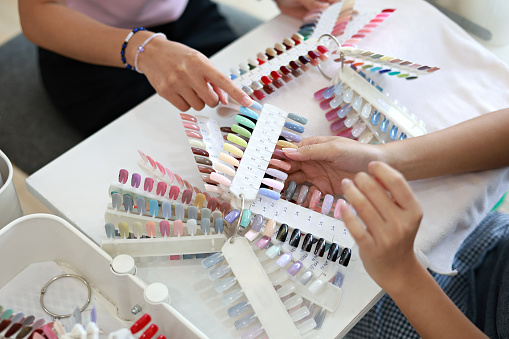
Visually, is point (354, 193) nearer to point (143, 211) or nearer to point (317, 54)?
point (143, 211)

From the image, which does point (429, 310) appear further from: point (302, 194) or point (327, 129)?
point (327, 129)

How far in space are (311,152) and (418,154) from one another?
168 millimetres

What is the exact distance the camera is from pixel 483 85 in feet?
2.96

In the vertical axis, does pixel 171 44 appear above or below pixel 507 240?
above

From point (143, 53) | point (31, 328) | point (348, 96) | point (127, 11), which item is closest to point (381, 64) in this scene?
point (348, 96)

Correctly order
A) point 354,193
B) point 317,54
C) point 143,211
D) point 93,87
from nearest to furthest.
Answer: point 354,193 → point 143,211 → point 317,54 → point 93,87

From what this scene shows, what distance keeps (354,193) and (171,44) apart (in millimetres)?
456

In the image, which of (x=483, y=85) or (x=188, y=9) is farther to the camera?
(x=188, y=9)

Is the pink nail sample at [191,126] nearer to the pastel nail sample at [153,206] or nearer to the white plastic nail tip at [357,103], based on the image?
the pastel nail sample at [153,206]

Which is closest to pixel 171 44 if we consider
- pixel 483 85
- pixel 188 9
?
pixel 188 9

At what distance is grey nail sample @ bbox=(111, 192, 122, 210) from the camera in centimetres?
64

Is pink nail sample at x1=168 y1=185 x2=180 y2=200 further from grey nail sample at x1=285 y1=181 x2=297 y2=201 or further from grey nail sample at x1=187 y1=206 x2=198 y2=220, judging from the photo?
grey nail sample at x1=285 y1=181 x2=297 y2=201

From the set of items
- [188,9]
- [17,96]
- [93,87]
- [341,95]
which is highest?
[341,95]

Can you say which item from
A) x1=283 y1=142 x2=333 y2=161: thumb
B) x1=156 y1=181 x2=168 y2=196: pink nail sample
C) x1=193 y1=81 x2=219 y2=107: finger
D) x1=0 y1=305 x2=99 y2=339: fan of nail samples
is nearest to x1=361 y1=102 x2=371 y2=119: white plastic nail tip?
x1=283 y1=142 x2=333 y2=161: thumb
